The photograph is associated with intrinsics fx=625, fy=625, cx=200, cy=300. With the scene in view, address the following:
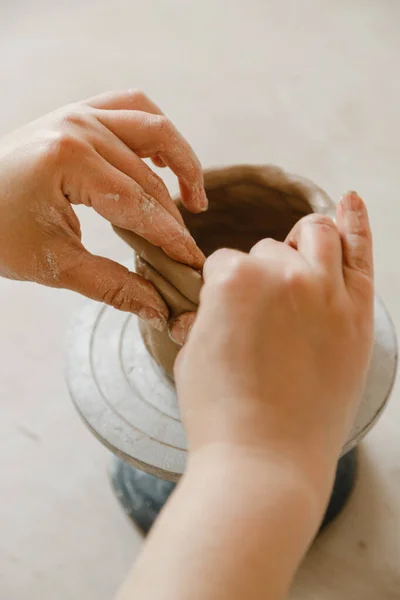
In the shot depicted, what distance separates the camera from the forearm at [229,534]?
0.61 meters

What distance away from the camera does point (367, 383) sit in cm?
110

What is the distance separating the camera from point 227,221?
1.20 metres

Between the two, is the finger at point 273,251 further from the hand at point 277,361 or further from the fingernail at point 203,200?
the fingernail at point 203,200

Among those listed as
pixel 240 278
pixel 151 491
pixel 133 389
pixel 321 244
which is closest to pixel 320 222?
pixel 321 244

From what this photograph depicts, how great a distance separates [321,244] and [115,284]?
0.33 m

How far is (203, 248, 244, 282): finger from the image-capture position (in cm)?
74

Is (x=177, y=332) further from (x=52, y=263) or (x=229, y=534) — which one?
(x=229, y=534)

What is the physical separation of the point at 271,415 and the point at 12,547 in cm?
105

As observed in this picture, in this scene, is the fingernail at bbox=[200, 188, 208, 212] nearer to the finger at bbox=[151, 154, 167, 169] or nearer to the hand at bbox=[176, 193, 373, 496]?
the finger at bbox=[151, 154, 167, 169]

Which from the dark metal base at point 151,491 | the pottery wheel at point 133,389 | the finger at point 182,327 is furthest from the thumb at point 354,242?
the dark metal base at point 151,491

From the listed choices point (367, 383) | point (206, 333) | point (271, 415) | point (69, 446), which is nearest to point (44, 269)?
point (206, 333)

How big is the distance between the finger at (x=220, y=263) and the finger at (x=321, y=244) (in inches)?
3.2

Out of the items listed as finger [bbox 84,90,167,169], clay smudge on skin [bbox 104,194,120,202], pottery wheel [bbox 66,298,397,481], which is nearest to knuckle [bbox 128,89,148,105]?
finger [bbox 84,90,167,169]

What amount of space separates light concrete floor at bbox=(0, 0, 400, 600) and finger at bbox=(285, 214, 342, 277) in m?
0.88
